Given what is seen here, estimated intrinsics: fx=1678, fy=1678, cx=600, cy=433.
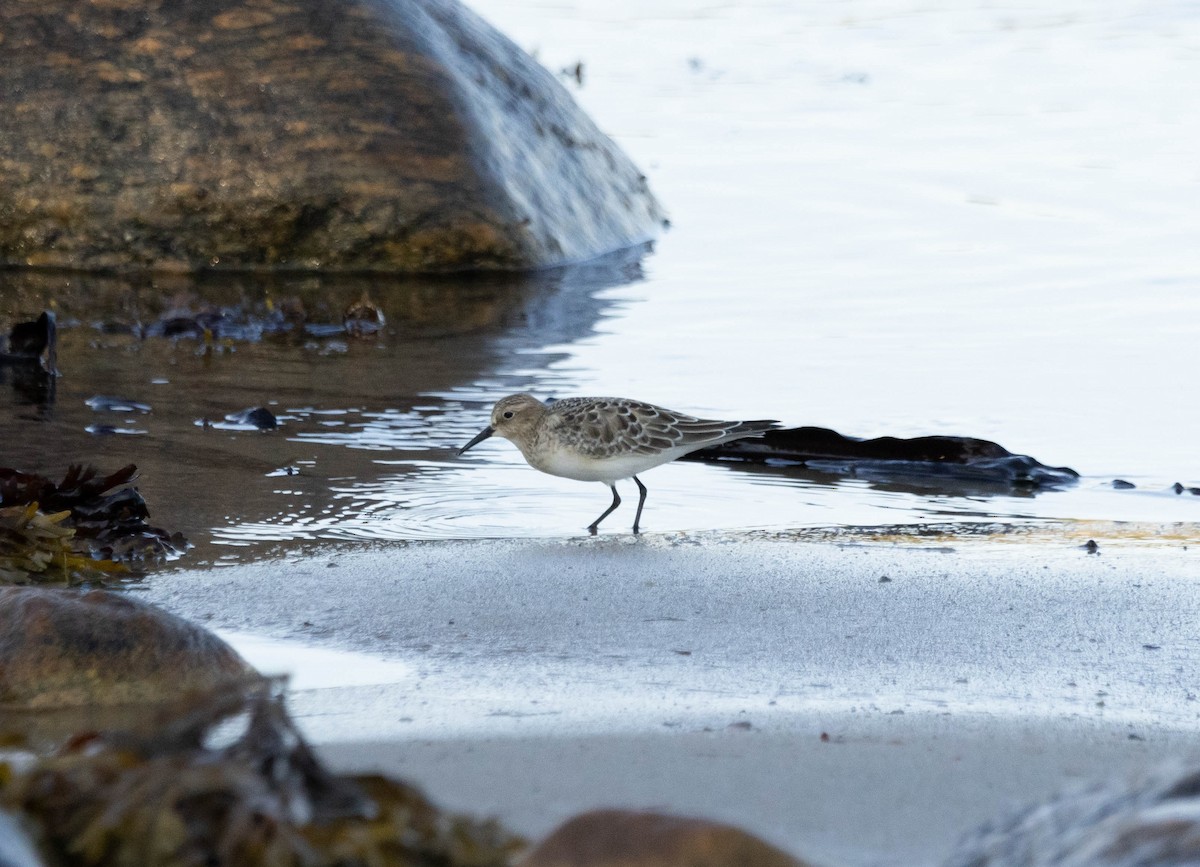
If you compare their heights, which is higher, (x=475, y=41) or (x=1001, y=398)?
(x=475, y=41)

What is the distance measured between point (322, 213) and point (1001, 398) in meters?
4.90

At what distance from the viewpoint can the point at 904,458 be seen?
688cm

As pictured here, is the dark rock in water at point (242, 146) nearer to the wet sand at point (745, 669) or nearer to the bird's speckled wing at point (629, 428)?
the bird's speckled wing at point (629, 428)

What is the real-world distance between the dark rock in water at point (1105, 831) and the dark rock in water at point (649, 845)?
376 mm

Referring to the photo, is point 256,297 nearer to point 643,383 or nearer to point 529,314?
point 529,314

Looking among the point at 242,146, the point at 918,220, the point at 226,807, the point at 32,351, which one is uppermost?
the point at 242,146

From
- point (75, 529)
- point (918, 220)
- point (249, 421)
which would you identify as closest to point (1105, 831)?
point (75, 529)

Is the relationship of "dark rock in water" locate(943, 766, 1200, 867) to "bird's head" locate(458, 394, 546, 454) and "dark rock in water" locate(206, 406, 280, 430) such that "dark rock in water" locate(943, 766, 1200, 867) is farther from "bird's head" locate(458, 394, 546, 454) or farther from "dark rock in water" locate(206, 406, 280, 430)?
"dark rock in water" locate(206, 406, 280, 430)

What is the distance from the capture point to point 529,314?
32.8 feet

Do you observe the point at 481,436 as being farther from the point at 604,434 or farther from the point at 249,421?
the point at 249,421

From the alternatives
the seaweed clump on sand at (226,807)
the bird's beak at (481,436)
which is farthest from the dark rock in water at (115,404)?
the seaweed clump on sand at (226,807)

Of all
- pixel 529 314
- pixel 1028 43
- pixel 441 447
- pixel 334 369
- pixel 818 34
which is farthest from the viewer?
pixel 818 34

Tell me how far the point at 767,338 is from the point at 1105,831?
22.8 ft

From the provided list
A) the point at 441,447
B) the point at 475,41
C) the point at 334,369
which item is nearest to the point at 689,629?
the point at 441,447
